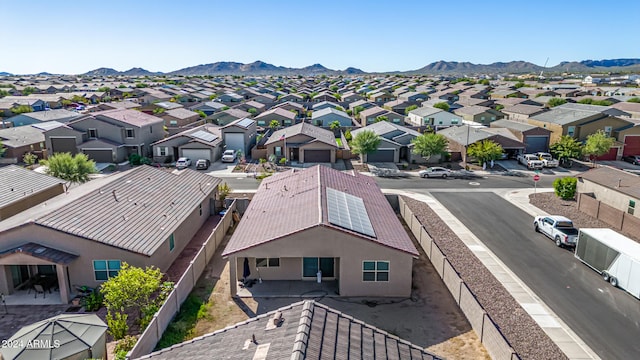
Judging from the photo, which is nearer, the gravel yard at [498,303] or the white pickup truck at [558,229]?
the gravel yard at [498,303]

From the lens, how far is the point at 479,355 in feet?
61.9

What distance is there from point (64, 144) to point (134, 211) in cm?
3751

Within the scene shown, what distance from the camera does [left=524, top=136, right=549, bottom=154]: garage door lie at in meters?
62.5

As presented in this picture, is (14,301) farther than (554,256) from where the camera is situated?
No

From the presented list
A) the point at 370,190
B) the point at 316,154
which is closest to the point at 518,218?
the point at 370,190

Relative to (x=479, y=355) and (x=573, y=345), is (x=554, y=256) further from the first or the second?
(x=479, y=355)

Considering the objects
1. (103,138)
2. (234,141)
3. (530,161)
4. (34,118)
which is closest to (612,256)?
(530,161)

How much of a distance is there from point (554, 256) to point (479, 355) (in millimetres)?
14699

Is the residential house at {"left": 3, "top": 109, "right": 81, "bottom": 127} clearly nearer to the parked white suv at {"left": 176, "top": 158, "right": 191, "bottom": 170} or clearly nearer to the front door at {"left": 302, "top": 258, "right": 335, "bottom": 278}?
the parked white suv at {"left": 176, "top": 158, "right": 191, "bottom": 170}

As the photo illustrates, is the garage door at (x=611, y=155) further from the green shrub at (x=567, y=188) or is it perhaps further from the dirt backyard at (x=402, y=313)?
the dirt backyard at (x=402, y=313)

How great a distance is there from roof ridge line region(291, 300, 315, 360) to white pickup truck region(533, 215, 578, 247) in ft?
81.8

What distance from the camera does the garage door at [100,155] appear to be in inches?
2256

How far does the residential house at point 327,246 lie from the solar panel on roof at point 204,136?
32665mm

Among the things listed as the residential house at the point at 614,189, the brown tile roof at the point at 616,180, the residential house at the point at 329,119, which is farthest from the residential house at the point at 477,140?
the residential house at the point at 329,119
